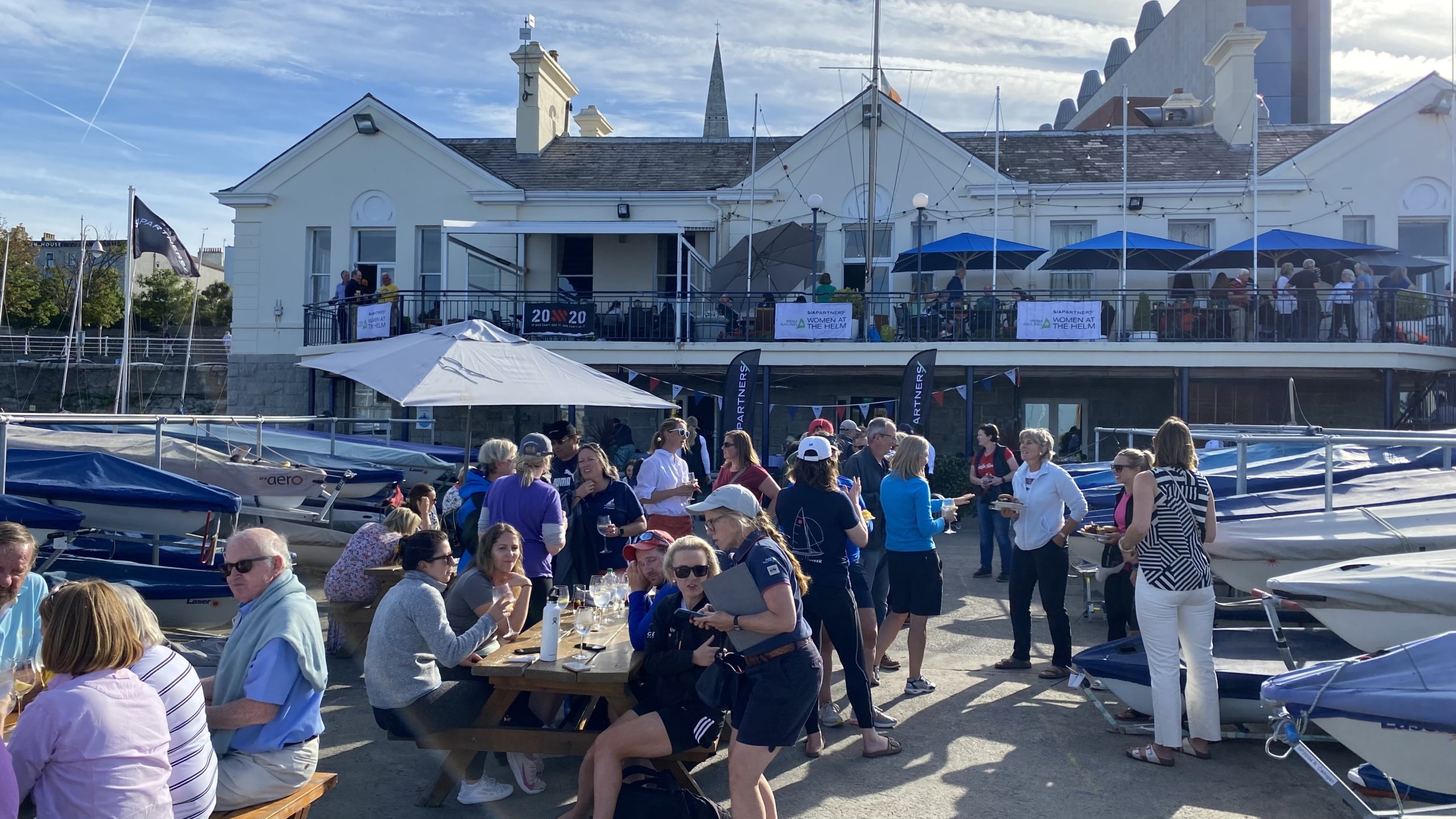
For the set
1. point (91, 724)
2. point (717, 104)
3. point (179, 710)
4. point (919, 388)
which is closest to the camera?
point (91, 724)

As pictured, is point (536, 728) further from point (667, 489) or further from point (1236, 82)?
point (1236, 82)

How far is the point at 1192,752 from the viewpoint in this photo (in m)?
5.73

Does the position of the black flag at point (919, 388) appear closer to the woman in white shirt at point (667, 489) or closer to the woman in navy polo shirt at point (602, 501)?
the woman in white shirt at point (667, 489)

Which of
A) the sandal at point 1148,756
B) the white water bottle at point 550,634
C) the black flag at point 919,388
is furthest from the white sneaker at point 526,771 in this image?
the black flag at point 919,388

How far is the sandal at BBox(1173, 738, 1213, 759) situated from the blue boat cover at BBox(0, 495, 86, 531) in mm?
6743

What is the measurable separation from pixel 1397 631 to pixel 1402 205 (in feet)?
62.1

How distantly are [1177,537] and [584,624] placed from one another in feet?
10.7

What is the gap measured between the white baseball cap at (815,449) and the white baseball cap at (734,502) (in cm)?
115

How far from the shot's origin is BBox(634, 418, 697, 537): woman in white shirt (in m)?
8.12

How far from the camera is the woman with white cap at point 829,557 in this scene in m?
5.63

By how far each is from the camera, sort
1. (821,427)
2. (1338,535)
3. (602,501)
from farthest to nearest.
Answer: (821,427)
(602,501)
(1338,535)

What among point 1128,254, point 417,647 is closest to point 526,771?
point 417,647

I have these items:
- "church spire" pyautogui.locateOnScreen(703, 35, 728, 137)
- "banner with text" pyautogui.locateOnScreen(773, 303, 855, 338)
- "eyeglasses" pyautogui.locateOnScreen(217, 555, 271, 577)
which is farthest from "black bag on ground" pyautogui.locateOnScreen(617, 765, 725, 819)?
"church spire" pyautogui.locateOnScreen(703, 35, 728, 137)

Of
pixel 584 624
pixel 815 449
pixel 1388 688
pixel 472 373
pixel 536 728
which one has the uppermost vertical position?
pixel 472 373
